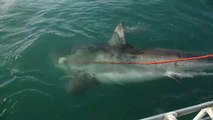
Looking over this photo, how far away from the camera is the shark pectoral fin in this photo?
27.5ft

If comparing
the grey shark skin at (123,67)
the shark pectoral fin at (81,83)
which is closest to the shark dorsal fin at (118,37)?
the grey shark skin at (123,67)

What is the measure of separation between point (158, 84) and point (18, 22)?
6760 millimetres

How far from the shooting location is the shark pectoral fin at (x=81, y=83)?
8.37 m

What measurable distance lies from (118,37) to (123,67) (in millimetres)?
906

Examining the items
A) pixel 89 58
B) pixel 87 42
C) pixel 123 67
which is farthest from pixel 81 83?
pixel 87 42

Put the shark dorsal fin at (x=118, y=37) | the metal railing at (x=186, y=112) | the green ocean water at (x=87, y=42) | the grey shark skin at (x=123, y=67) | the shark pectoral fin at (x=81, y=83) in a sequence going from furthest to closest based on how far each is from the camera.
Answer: the shark dorsal fin at (x=118, y=37), the grey shark skin at (x=123, y=67), the shark pectoral fin at (x=81, y=83), the green ocean water at (x=87, y=42), the metal railing at (x=186, y=112)

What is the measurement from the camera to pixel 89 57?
9.57 metres

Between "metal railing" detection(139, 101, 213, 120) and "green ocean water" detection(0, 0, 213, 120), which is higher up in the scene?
"metal railing" detection(139, 101, 213, 120)

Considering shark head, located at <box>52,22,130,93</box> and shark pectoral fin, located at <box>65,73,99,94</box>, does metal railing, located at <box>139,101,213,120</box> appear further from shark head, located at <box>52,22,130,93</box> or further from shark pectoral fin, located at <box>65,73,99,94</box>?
shark head, located at <box>52,22,130,93</box>

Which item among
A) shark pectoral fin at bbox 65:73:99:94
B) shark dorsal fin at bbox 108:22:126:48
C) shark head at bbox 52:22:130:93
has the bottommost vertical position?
shark pectoral fin at bbox 65:73:99:94

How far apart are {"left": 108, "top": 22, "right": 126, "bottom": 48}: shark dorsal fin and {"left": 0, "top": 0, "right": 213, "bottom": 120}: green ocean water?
1295 millimetres

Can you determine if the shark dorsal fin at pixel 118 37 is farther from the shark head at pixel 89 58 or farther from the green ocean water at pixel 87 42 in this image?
the green ocean water at pixel 87 42

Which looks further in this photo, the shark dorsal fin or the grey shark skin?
the shark dorsal fin

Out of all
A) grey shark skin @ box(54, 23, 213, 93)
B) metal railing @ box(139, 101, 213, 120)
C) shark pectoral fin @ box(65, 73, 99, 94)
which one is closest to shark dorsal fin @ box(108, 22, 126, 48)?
grey shark skin @ box(54, 23, 213, 93)
